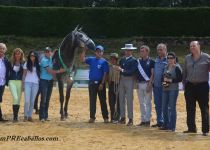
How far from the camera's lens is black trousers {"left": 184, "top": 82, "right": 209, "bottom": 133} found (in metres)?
10.2

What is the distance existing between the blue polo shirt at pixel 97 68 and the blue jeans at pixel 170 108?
1.81 metres

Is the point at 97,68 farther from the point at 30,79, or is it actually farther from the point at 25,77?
the point at 25,77

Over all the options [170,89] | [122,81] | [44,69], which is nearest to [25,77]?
[44,69]

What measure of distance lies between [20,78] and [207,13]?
25.3 m

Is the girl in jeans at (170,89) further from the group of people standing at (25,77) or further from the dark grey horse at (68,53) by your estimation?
the group of people standing at (25,77)

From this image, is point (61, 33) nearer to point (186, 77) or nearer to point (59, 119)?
point (59, 119)

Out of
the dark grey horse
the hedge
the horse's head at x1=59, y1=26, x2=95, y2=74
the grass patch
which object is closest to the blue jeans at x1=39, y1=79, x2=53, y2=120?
the dark grey horse

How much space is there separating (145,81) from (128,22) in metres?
24.3

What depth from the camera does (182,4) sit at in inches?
1847

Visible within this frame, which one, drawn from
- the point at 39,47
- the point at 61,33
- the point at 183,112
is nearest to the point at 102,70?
the point at 183,112

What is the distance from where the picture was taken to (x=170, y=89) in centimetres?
1080

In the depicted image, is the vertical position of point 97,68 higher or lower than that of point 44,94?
higher

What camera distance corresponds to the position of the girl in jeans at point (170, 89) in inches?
422

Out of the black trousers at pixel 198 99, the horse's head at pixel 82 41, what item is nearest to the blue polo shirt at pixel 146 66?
the black trousers at pixel 198 99
